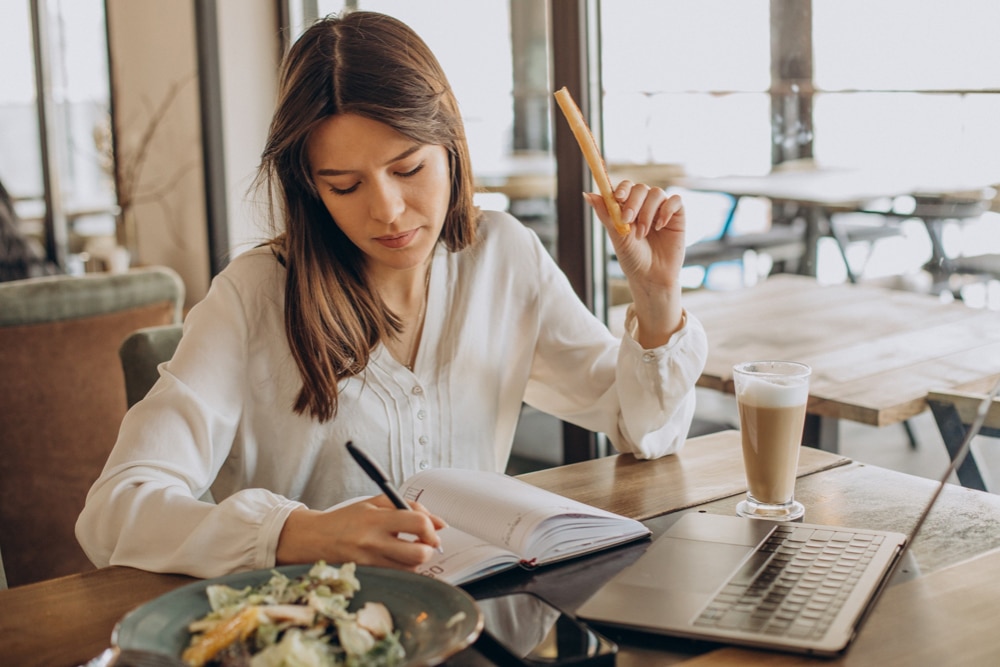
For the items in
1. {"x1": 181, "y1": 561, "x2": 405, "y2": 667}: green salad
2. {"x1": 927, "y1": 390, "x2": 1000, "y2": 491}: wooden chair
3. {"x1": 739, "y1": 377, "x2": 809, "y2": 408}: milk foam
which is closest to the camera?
{"x1": 181, "y1": 561, "x2": 405, "y2": 667}: green salad

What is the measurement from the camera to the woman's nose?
1.37 metres

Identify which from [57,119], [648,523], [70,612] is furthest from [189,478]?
[57,119]

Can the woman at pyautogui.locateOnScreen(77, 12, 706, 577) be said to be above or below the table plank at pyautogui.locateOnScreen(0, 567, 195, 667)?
above

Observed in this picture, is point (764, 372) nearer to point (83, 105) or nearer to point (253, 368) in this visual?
point (253, 368)

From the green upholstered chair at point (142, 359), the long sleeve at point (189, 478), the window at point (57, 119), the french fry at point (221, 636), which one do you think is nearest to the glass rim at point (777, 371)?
the long sleeve at point (189, 478)

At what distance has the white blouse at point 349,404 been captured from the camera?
1.18 metres

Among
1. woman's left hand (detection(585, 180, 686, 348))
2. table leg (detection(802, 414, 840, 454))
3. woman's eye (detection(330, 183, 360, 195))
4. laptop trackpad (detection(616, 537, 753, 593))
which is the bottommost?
table leg (detection(802, 414, 840, 454))

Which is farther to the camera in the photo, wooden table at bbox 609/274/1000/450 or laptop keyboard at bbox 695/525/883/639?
wooden table at bbox 609/274/1000/450

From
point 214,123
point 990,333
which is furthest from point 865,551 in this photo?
point 214,123

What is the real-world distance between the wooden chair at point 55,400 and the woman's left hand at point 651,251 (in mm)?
1399

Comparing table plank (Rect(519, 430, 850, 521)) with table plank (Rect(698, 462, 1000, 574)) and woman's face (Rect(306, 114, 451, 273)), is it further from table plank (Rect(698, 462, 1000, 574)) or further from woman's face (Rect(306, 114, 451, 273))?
woman's face (Rect(306, 114, 451, 273))

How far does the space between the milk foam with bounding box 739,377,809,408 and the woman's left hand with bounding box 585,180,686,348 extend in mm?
231

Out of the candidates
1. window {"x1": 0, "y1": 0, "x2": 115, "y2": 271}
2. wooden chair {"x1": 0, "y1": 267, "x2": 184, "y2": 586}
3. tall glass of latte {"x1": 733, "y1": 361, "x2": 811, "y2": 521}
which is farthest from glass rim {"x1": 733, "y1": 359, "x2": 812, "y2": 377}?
window {"x1": 0, "y1": 0, "x2": 115, "y2": 271}

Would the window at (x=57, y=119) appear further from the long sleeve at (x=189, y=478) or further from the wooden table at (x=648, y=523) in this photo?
the wooden table at (x=648, y=523)
